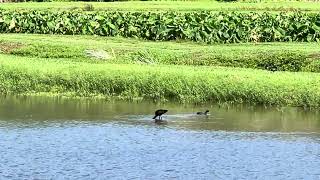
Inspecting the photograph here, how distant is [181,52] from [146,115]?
23.8 feet

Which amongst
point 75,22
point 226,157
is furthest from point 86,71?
point 75,22

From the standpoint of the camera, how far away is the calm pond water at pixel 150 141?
14.0 m

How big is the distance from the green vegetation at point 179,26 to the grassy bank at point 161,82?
23.2ft

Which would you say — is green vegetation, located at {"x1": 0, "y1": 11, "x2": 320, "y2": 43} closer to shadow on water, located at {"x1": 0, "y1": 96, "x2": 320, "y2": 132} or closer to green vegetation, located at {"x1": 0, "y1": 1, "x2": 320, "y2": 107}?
green vegetation, located at {"x1": 0, "y1": 1, "x2": 320, "y2": 107}

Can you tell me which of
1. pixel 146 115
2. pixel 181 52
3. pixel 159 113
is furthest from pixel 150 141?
pixel 181 52

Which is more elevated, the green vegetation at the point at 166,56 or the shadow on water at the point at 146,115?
the green vegetation at the point at 166,56

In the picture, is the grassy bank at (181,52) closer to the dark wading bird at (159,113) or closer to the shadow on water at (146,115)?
the shadow on water at (146,115)

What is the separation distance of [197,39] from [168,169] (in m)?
16.2

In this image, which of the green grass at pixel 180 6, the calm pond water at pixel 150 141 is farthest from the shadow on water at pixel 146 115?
the green grass at pixel 180 6

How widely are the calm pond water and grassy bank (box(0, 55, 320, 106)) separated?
0.63 meters

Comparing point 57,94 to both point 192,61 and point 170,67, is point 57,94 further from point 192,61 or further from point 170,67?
point 192,61

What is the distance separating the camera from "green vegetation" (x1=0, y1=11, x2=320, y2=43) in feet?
98.2

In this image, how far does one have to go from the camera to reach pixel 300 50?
83.0 ft

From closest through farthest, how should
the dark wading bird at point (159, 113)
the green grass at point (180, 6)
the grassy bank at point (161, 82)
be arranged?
the dark wading bird at point (159, 113) < the grassy bank at point (161, 82) < the green grass at point (180, 6)
